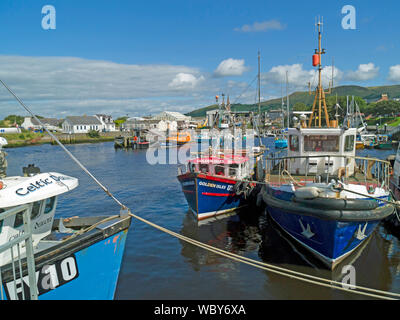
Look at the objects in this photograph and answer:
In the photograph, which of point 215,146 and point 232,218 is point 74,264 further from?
point 215,146

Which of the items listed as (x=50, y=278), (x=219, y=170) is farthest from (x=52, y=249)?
(x=219, y=170)

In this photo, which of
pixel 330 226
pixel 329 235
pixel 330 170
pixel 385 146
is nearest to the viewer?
pixel 330 226

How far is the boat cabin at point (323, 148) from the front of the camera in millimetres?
14539

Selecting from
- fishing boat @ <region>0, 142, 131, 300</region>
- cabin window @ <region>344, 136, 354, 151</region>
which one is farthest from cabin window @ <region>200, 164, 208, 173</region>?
fishing boat @ <region>0, 142, 131, 300</region>

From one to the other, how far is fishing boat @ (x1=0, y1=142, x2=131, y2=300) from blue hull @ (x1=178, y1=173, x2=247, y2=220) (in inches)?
314

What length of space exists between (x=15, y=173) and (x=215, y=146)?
88.7 ft

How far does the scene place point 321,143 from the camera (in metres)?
15.0

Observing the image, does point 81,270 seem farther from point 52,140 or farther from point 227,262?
point 52,140

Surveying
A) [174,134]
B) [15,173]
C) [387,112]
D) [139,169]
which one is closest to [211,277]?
[139,169]

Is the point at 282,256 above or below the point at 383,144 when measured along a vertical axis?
below

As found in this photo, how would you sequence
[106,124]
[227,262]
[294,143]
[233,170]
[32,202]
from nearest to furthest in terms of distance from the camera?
[32,202]
[227,262]
[294,143]
[233,170]
[106,124]

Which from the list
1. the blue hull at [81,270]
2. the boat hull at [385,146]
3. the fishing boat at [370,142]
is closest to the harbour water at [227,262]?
the blue hull at [81,270]

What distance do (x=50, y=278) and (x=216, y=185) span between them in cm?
1077
